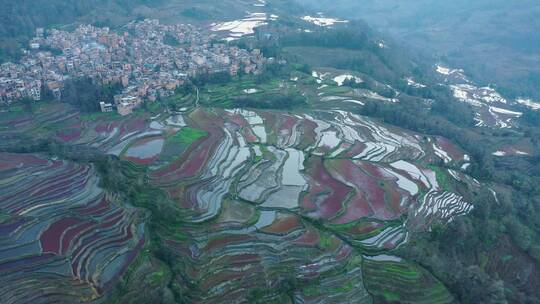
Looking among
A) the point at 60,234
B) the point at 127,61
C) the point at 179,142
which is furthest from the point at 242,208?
the point at 127,61

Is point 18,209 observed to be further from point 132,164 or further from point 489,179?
point 489,179

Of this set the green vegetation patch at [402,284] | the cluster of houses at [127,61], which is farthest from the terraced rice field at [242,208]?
the cluster of houses at [127,61]

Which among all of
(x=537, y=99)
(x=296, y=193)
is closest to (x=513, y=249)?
(x=296, y=193)

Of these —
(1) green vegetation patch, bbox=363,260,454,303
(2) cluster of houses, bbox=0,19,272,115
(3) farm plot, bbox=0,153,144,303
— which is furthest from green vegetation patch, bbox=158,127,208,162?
(1) green vegetation patch, bbox=363,260,454,303

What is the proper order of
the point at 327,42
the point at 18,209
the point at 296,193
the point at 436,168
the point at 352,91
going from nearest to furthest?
1. the point at 18,209
2. the point at 296,193
3. the point at 436,168
4. the point at 352,91
5. the point at 327,42

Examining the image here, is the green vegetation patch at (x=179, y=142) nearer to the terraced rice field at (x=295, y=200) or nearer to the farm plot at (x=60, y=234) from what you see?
the terraced rice field at (x=295, y=200)

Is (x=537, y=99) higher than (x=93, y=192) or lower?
lower

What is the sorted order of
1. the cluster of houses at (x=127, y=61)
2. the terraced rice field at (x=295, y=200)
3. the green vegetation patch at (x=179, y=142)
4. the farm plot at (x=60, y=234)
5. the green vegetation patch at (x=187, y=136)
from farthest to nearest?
the cluster of houses at (x=127, y=61) → the green vegetation patch at (x=187, y=136) → the green vegetation patch at (x=179, y=142) → the terraced rice field at (x=295, y=200) → the farm plot at (x=60, y=234)
